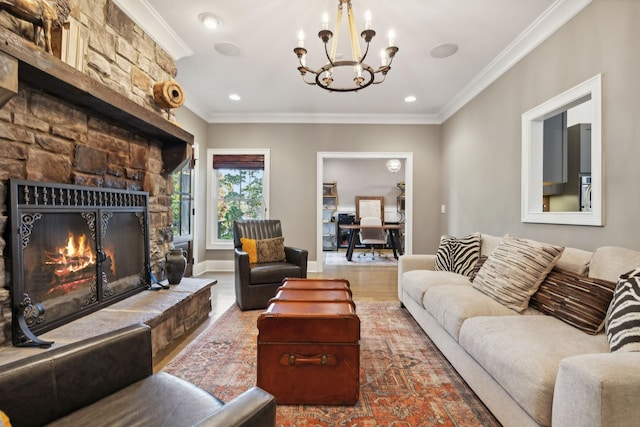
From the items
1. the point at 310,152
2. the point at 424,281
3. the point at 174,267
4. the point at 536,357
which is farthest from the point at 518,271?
the point at 310,152

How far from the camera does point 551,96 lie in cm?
254

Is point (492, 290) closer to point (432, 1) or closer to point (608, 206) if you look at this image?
point (608, 206)

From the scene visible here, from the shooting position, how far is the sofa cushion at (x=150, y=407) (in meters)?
0.93

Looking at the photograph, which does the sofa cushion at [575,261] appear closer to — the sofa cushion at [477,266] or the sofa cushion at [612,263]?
the sofa cushion at [612,263]

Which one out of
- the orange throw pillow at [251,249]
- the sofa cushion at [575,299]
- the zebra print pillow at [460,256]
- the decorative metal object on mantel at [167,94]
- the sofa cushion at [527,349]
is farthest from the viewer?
the orange throw pillow at [251,249]

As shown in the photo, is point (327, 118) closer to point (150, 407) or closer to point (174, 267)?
point (174, 267)

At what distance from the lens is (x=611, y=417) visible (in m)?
0.91

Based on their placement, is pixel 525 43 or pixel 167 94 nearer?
pixel 167 94

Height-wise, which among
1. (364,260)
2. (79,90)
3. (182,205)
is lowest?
(364,260)

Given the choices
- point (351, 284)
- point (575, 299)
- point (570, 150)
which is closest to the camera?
point (575, 299)

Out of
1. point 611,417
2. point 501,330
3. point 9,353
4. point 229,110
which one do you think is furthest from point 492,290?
point 229,110

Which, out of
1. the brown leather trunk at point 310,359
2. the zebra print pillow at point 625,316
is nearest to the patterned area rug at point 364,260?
the brown leather trunk at point 310,359

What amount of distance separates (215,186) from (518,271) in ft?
15.1

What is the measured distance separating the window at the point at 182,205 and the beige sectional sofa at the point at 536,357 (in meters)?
3.27
